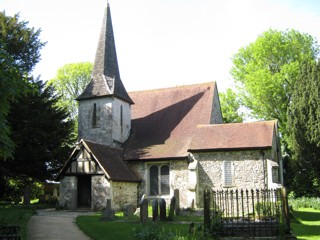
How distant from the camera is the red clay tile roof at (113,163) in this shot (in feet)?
75.8

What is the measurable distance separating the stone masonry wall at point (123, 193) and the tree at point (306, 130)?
12812mm

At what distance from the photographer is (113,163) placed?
24328mm

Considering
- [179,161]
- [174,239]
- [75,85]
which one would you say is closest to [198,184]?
[179,161]

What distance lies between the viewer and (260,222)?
458 inches

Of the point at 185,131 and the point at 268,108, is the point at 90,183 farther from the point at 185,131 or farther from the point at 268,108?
the point at 268,108

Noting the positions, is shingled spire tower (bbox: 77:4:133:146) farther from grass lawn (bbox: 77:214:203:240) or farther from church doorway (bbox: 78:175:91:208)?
grass lawn (bbox: 77:214:203:240)

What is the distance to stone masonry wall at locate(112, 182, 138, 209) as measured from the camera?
23.0 meters

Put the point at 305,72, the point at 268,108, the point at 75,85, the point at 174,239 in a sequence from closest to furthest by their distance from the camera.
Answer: the point at 174,239 → the point at 305,72 → the point at 268,108 → the point at 75,85

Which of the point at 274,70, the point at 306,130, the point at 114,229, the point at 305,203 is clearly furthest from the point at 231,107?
the point at 114,229

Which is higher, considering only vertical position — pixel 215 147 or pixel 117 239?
pixel 215 147

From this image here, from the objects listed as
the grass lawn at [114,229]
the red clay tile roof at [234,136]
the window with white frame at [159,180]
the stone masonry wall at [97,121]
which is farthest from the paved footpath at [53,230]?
the stone masonry wall at [97,121]

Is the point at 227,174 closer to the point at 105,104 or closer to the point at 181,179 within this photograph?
the point at 181,179

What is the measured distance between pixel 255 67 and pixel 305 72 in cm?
601

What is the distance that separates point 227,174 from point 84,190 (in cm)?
936
